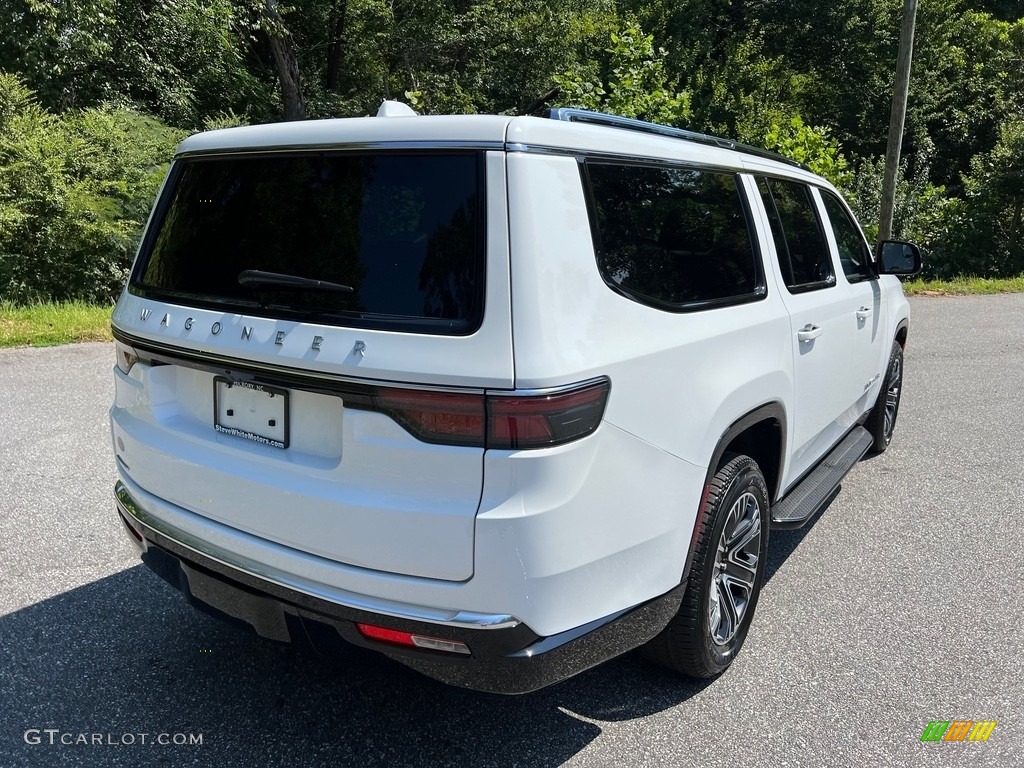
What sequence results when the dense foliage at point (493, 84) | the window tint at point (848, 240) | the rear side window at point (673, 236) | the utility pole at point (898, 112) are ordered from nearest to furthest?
the rear side window at point (673, 236), the window tint at point (848, 240), the dense foliage at point (493, 84), the utility pole at point (898, 112)

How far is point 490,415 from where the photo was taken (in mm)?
1938

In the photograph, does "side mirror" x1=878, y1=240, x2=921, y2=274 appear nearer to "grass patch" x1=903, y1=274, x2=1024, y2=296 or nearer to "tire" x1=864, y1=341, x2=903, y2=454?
"tire" x1=864, y1=341, x2=903, y2=454

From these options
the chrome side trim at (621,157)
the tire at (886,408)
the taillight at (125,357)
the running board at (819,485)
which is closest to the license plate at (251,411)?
the taillight at (125,357)

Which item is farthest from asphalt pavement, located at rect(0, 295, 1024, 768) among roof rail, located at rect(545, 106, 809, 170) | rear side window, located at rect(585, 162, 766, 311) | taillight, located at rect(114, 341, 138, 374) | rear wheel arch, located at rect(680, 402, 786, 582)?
roof rail, located at rect(545, 106, 809, 170)

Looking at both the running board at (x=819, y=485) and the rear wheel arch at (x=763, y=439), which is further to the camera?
the running board at (x=819, y=485)

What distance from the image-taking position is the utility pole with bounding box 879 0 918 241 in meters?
13.9

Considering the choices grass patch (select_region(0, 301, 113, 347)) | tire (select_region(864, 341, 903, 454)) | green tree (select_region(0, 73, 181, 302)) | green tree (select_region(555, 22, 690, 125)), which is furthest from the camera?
green tree (select_region(555, 22, 690, 125))

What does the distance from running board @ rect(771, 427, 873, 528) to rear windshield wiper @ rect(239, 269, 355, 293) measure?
203cm

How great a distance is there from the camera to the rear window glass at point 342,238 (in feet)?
6.73

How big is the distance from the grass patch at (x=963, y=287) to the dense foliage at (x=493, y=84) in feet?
9.14

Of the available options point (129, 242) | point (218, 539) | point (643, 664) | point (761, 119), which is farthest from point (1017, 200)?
point (218, 539)

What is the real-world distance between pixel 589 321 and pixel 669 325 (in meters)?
0.42

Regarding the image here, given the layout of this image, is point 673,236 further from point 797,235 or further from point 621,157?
point 797,235

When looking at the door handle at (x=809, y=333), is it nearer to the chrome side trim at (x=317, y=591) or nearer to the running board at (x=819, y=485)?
the running board at (x=819, y=485)
